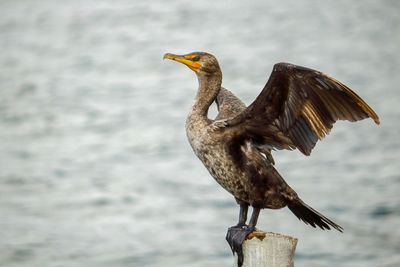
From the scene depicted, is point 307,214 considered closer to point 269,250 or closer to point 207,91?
point 269,250

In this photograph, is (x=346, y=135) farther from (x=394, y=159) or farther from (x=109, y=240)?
(x=109, y=240)

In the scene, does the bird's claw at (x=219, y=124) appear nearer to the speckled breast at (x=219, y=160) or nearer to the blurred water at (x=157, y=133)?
the speckled breast at (x=219, y=160)

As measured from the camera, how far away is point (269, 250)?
5906 millimetres

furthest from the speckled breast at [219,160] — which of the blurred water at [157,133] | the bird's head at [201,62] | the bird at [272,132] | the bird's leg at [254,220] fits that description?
the blurred water at [157,133]

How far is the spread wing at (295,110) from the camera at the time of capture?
654cm

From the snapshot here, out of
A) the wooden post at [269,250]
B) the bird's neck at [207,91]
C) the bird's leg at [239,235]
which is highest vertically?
the bird's neck at [207,91]

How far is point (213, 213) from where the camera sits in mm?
15461

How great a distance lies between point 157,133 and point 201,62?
1309 centimetres

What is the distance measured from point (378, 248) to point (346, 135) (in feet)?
15.9

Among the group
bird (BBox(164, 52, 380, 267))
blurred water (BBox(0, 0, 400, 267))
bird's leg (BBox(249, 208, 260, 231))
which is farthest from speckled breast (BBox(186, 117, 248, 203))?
blurred water (BBox(0, 0, 400, 267))

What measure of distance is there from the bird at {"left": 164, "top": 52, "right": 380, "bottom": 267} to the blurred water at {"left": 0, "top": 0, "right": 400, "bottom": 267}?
22.6 ft

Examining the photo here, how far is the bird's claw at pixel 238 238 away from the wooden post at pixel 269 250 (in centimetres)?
5

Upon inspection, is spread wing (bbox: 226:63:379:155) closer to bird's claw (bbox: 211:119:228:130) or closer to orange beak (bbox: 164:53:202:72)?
bird's claw (bbox: 211:119:228:130)

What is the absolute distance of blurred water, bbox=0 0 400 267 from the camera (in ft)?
48.1
